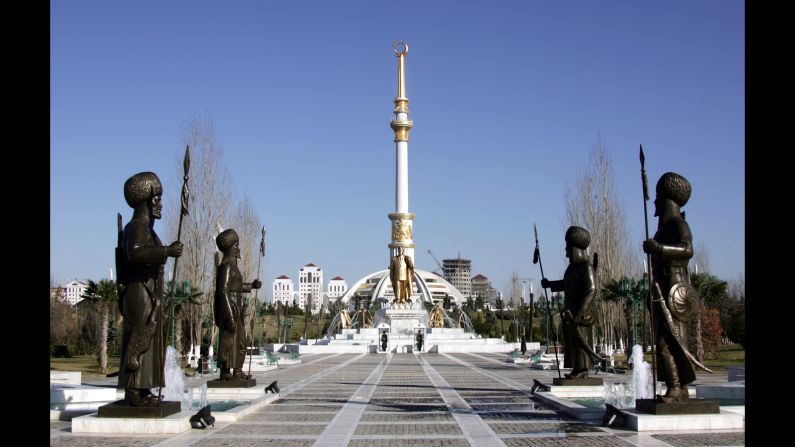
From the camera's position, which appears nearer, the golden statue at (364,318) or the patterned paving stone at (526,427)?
the patterned paving stone at (526,427)

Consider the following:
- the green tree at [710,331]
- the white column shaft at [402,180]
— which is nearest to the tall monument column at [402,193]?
the white column shaft at [402,180]

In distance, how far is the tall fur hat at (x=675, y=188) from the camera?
1200 cm

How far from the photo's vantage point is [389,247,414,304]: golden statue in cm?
6419

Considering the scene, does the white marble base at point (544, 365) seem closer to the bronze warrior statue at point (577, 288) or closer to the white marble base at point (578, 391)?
the white marble base at point (578, 391)

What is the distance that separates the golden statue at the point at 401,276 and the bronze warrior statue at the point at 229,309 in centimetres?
4731

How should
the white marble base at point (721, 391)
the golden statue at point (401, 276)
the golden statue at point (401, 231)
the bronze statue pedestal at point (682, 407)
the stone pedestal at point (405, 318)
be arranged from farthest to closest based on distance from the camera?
the golden statue at point (401, 231) < the golden statue at point (401, 276) < the stone pedestal at point (405, 318) < the white marble base at point (721, 391) < the bronze statue pedestal at point (682, 407)

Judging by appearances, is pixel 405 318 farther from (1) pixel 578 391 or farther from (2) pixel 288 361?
(1) pixel 578 391

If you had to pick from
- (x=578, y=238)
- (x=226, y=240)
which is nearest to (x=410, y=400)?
(x=578, y=238)

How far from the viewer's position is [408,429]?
1188 centimetres

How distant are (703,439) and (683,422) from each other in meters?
0.77

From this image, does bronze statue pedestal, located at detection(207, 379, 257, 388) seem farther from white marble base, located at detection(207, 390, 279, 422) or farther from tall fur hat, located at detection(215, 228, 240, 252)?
tall fur hat, located at detection(215, 228, 240, 252)
